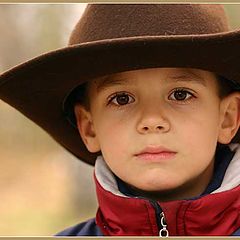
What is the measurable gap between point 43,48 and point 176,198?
1892mm

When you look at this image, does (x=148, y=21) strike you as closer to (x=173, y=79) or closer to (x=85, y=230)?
(x=173, y=79)

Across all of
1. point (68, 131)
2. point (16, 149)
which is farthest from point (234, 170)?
point (16, 149)

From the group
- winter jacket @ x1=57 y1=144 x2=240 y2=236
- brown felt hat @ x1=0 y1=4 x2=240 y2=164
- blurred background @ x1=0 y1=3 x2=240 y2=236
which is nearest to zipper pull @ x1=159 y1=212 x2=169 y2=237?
winter jacket @ x1=57 y1=144 x2=240 y2=236

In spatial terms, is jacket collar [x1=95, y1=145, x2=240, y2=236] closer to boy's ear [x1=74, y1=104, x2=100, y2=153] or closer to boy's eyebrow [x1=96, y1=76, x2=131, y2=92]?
boy's ear [x1=74, y1=104, x2=100, y2=153]

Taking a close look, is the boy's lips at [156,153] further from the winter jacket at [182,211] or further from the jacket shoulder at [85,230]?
the jacket shoulder at [85,230]

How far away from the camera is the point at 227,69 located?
1551 mm

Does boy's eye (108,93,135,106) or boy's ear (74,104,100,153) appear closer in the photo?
boy's eye (108,93,135,106)

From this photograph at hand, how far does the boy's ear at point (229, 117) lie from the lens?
5.56 feet

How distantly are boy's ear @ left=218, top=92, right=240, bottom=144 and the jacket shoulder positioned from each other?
1.43 feet

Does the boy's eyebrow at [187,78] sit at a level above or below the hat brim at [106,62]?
below

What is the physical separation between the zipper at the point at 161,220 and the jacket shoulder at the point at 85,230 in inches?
8.7

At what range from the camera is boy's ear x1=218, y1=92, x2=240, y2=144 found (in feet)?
5.56

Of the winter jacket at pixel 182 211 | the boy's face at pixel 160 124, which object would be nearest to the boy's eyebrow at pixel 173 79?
the boy's face at pixel 160 124

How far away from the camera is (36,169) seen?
3.03 m
